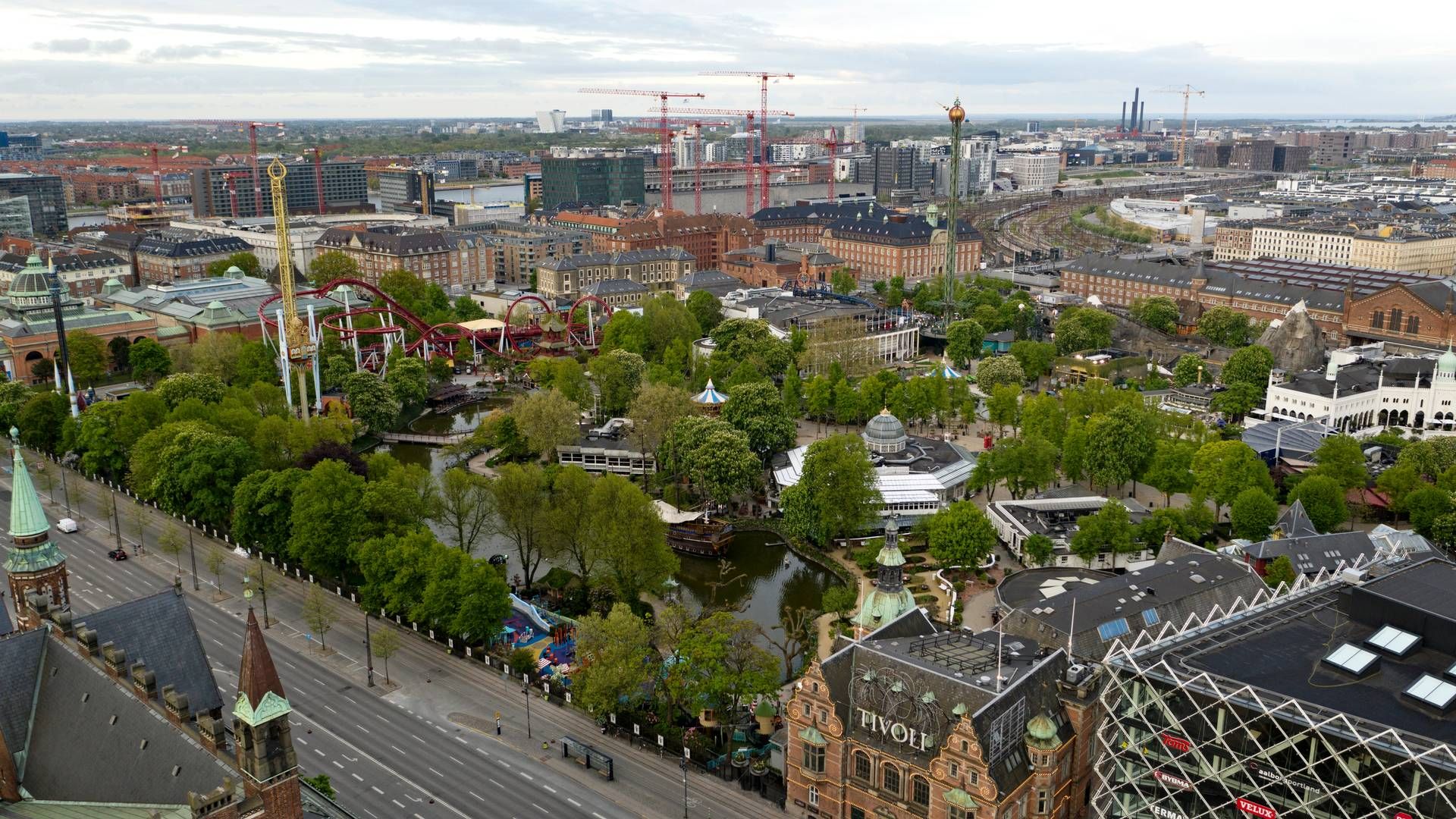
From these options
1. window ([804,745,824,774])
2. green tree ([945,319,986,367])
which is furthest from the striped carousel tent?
window ([804,745,824,774])

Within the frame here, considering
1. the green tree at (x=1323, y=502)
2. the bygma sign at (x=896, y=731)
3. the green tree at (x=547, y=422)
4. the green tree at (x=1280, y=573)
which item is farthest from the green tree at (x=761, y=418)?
the bygma sign at (x=896, y=731)

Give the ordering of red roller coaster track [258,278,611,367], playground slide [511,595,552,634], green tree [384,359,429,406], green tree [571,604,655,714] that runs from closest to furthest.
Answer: green tree [571,604,655,714], playground slide [511,595,552,634], green tree [384,359,429,406], red roller coaster track [258,278,611,367]

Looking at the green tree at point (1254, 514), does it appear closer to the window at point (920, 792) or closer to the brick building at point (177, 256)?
the window at point (920, 792)

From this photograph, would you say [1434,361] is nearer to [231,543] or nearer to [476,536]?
[476,536]

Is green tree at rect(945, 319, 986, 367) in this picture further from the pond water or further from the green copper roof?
the green copper roof

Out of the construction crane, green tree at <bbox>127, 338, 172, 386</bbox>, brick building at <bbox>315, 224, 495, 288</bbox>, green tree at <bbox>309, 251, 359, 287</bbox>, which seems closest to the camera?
the construction crane

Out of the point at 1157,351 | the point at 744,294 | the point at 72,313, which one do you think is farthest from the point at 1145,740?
the point at 72,313
